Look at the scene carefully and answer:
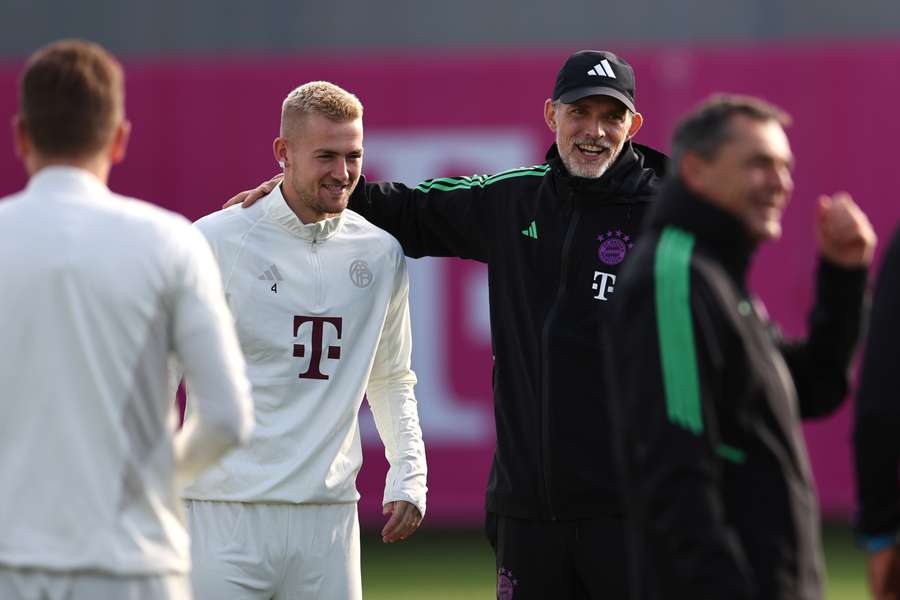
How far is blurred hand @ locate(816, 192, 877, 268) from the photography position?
332 centimetres

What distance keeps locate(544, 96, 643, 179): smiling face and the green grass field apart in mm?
3906

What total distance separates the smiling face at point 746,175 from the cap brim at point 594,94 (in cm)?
159

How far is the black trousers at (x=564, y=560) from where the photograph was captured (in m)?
4.42

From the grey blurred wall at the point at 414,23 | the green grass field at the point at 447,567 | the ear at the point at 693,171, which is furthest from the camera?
the grey blurred wall at the point at 414,23

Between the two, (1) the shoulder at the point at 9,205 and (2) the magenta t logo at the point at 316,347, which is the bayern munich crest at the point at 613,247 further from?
(1) the shoulder at the point at 9,205

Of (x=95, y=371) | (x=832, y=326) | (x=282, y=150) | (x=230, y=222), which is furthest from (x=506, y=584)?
(x=95, y=371)

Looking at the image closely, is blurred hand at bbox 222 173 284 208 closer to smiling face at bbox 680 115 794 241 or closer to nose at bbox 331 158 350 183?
nose at bbox 331 158 350 183

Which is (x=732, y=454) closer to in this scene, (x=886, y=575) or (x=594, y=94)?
(x=886, y=575)

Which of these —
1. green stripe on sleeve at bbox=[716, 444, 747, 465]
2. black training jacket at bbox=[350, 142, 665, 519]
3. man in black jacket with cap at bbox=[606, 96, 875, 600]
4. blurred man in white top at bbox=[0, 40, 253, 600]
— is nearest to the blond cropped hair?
black training jacket at bbox=[350, 142, 665, 519]

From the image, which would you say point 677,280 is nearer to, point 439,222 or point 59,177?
point 59,177

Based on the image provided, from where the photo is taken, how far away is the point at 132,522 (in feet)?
9.82

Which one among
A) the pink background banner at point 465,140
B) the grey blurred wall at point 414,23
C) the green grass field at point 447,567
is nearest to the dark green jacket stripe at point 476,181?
the green grass field at point 447,567

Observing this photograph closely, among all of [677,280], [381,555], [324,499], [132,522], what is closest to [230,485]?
[324,499]

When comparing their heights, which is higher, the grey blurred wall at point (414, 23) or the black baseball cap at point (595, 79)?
the grey blurred wall at point (414, 23)
